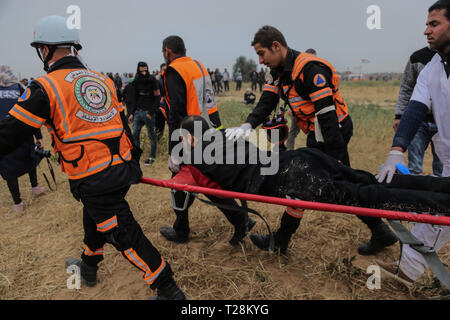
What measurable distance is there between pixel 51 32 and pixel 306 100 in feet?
6.31

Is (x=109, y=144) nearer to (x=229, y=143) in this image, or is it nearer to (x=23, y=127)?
(x=23, y=127)

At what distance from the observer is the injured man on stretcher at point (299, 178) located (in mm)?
1710

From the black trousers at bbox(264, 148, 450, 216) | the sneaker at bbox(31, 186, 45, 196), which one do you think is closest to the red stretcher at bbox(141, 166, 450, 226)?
the black trousers at bbox(264, 148, 450, 216)

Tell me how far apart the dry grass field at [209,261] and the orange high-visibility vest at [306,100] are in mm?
1247

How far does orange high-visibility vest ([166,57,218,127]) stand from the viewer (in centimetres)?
276

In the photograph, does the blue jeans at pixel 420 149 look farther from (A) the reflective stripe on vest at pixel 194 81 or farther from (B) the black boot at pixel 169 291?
(B) the black boot at pixel 169 291

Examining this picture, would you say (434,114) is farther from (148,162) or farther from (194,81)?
(148,162)

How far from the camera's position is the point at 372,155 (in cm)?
578

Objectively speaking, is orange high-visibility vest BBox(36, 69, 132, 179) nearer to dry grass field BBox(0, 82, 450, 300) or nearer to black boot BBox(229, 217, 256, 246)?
dry grass field BBox(0, 82, 450, 300)

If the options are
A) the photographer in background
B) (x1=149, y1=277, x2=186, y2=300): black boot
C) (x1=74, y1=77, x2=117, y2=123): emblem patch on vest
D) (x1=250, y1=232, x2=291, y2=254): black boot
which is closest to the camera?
(x1=74, y1=77, x2=117, y2=123): emblem patch on vest

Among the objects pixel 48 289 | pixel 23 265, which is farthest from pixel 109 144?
pixel 23 265

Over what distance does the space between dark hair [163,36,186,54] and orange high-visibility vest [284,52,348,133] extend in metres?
1.16

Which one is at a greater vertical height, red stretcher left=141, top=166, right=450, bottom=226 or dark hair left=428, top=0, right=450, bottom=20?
dark hair left=428, top=0, right=450, bottom=20

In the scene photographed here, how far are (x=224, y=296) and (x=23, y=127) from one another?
1862 mm
